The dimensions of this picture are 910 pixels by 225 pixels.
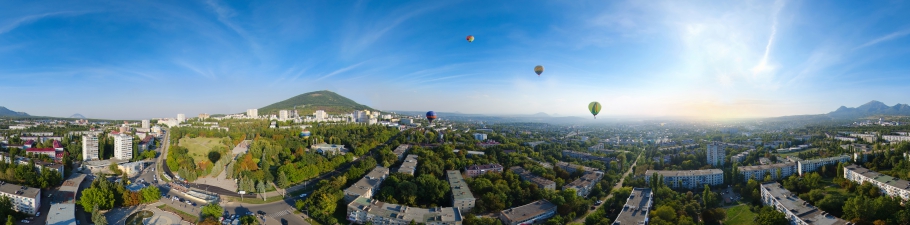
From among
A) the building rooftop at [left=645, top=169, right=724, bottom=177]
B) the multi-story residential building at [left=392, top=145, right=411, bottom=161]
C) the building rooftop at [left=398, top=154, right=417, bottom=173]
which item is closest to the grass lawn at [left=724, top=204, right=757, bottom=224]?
the building rooftop at [left=645, top=169, right=724, bottom=177]

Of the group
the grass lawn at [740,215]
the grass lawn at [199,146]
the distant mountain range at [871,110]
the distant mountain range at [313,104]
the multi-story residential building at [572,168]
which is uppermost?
the distant mountain range at [313,104]

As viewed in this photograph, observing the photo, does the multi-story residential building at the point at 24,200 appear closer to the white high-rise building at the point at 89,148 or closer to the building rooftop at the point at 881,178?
the white high-rise building at the point at 89,148

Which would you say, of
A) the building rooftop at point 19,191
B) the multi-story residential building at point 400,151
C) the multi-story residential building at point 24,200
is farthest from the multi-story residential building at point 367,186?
the building rooftop at point 19,191

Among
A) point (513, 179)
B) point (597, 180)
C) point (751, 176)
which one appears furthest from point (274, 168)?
point (751, 176)

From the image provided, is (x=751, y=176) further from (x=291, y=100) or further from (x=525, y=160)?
(x=291, y=100)

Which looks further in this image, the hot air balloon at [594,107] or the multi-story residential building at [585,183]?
the hot air balloon at [594,107]

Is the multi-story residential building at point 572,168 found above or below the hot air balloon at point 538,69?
below

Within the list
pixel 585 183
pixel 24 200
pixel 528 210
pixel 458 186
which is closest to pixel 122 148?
pixel 24 200
